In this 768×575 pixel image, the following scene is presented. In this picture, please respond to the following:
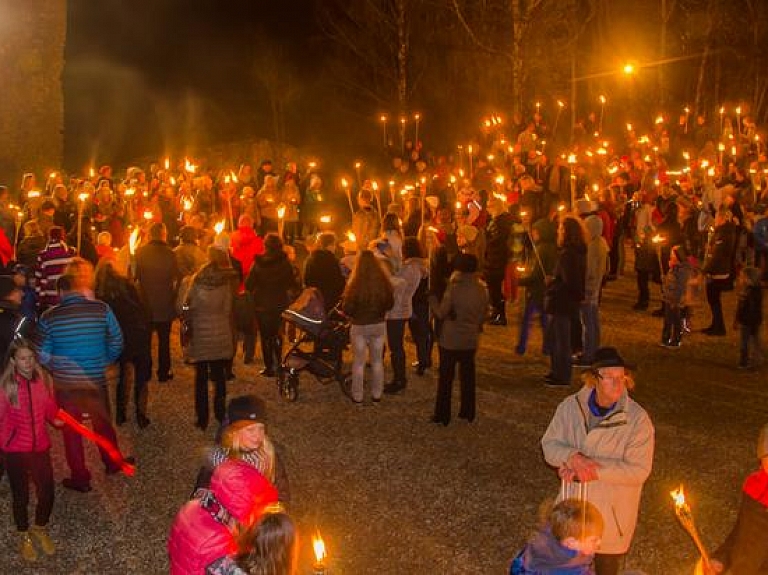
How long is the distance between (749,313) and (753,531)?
6824mm

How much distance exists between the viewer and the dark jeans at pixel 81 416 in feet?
25.1

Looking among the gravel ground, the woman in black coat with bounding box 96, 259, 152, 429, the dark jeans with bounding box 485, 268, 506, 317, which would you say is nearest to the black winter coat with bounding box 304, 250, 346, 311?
the gravel ground

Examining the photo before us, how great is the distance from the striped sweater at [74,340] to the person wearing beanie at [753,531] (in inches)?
194

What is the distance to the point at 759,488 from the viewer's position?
4.90m

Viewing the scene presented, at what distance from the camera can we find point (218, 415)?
9.34 meters

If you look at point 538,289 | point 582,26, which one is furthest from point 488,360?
point 582,26

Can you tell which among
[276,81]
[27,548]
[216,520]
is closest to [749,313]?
[27,548]

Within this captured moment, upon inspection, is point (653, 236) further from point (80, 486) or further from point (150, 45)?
point (150, 45)

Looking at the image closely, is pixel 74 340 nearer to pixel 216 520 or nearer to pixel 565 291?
pixel 216 520

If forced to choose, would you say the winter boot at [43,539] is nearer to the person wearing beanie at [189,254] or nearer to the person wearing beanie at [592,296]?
the person wearing beanie at [189,254]

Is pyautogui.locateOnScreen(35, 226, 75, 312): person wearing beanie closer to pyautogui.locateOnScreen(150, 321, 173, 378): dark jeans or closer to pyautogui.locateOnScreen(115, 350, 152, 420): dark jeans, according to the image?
pyautogui.locateOnScreen(150, 321, 173, 378): dark jeans

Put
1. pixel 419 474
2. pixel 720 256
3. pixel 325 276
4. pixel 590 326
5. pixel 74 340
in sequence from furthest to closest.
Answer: pixel 720 256 < pixel 590 326 < pixel 325 276 < pixel 419 474 < pixel 74 340

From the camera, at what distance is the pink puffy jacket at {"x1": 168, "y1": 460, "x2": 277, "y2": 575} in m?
4.13

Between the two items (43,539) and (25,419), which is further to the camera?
(43,539)
